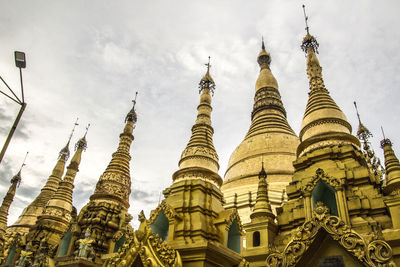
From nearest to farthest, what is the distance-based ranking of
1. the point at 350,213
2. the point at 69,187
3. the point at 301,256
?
the point at 301,256, the point at 350,213, the point at 69,187

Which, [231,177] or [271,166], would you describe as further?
[231,177]

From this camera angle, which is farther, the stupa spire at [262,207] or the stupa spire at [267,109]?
the stupa spire at [267,109]

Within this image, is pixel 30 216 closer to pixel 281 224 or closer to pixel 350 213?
pixel 281 224

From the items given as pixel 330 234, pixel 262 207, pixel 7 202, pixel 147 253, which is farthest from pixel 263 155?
pixel 7 202

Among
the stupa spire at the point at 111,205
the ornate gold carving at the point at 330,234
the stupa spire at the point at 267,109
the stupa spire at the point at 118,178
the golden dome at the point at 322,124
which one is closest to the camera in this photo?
the ornate gold carving at the point at 330,234

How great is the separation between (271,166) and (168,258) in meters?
13.8

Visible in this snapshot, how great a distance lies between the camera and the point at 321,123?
44.2 feet

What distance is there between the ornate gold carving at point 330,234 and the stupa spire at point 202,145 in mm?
4775

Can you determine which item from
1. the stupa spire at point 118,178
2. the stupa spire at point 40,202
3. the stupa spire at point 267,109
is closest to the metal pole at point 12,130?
the stupa spire at point 118,178

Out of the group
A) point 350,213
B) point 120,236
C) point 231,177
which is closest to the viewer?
point 350,213

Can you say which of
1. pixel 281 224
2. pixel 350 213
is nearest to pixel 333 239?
pixel 350 213

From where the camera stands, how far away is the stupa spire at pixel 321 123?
12.6 m

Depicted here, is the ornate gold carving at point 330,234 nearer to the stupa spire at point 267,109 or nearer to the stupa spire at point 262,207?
the stupa spire at point 262,207

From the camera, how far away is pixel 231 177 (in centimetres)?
2103
